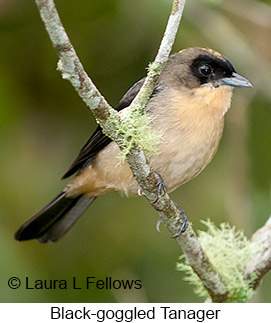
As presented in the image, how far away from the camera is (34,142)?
4.91 m

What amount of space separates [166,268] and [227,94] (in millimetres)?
1371

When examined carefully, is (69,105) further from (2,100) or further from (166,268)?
(166,268)

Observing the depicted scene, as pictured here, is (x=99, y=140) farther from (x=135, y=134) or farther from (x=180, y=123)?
(x=135, y=134)

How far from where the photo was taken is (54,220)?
443 cm

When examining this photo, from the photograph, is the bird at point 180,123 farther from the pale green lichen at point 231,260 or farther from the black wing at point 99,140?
the pale green lichen at point 231,260

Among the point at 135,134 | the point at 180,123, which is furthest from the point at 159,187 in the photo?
Result: the point at 180,123

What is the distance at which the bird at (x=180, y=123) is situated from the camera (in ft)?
12.3

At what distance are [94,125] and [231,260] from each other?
1677mm

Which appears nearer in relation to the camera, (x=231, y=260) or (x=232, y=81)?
(x=231, y=260)

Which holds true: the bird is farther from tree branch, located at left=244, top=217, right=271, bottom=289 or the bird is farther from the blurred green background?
the blurred green background

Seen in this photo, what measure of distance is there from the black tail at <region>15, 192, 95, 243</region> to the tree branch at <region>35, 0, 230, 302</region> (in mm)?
1134

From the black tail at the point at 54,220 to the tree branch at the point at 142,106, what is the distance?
113 centimetres
